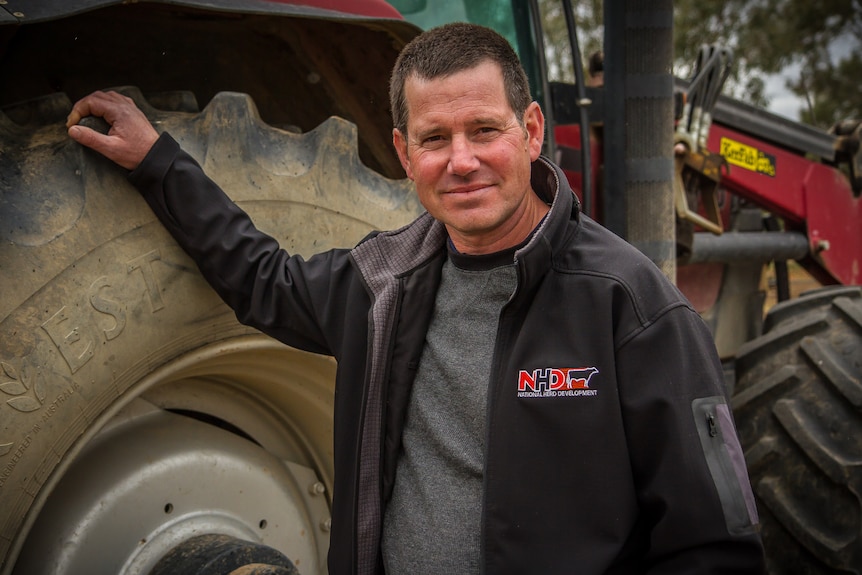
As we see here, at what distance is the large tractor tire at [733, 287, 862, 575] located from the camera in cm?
278

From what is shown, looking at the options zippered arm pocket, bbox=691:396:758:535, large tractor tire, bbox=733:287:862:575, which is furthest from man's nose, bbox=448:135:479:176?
large tractor tire, bbox=733:287:862:575

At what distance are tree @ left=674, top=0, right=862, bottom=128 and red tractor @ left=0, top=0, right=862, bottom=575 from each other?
53.1ft

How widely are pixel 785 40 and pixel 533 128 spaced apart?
65.3 ft

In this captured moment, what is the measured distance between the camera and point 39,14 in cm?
141

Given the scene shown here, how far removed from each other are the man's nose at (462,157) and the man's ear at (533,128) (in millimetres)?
149

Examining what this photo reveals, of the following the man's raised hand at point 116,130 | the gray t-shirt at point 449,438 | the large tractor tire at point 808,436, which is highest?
the man's raised hand at point 116,130

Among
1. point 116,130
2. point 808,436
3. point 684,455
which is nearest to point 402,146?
point 116,130

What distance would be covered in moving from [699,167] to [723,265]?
84 cm

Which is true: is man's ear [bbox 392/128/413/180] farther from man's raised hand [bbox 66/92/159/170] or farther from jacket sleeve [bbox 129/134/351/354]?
man's raised hand [bbox 66/92/159/170]

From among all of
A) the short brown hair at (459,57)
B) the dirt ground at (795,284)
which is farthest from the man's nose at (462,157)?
the dirt ground at (795,284)

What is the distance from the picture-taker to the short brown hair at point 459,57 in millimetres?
1656

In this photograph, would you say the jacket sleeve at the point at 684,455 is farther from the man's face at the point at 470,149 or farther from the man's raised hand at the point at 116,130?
the man's raised hand at the point at 116,130

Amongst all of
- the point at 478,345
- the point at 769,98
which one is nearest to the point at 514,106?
the point at 478,345

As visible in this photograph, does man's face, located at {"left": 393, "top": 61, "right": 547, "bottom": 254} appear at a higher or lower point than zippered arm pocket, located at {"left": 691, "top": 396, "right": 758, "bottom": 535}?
higher
